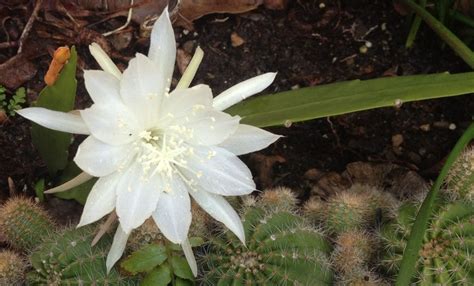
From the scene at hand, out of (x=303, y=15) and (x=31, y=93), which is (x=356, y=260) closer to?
(x=303, y=15)

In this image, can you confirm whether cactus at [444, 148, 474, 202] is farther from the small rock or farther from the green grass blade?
the small rock

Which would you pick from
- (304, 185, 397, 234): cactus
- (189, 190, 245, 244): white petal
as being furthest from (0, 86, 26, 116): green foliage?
(304, 185, 397, 234): cactus

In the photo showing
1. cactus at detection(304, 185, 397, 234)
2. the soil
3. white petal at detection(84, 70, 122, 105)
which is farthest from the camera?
the soil

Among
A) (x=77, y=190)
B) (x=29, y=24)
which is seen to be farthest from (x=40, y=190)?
(x=29, y=24)

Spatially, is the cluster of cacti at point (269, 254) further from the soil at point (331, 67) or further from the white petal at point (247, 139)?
the soil at point (331, 67)

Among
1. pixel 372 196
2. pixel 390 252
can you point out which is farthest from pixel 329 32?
pixel 390 252

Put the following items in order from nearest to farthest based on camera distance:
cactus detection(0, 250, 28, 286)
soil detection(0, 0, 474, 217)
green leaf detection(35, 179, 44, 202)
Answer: cactus detection(0, 250, 28, 286)
green leaf detection(35, 179, 44, 202)
soil detection(0, 0, 474, 217)
